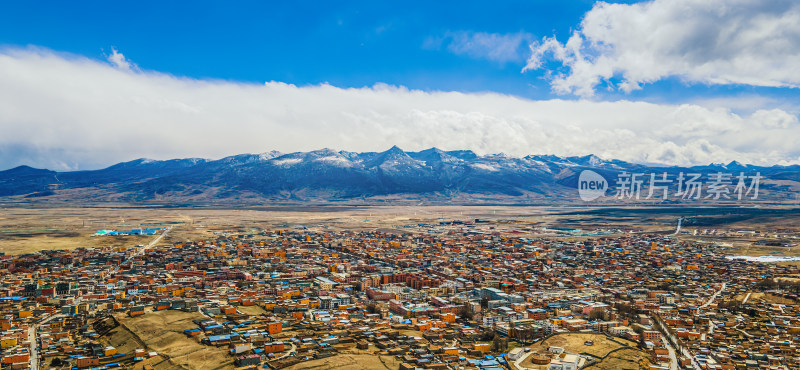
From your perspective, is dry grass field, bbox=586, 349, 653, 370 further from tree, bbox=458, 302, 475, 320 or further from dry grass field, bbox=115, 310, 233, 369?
dry grass field, bbox=115, 310, 233, 369

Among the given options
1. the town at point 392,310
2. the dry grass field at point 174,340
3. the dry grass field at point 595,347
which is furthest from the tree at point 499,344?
the dry grass field at point 174,340

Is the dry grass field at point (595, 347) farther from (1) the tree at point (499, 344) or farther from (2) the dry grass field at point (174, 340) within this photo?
(2) the dry grass field at point (174, 340)

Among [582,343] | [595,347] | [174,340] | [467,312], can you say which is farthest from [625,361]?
[174,340]

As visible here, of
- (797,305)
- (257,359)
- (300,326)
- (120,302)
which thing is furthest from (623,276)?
(120,302)

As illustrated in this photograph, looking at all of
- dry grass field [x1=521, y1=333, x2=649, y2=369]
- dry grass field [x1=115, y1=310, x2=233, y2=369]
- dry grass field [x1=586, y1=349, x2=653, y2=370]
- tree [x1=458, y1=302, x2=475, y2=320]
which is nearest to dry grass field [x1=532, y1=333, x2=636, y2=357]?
dry grass field [x1=521, y1=333, x2=649, y2=369]

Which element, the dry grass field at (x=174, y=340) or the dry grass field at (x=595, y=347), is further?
the dry grass field at (x=595, y=347)

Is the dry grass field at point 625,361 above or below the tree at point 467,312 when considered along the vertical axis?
below

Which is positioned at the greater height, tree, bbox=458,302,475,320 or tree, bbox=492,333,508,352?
tree, bbox=458,302,475,320

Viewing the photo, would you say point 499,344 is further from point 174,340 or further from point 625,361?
point 174,340

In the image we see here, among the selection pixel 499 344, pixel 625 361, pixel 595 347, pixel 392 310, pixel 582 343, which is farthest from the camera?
pixel 392 310
